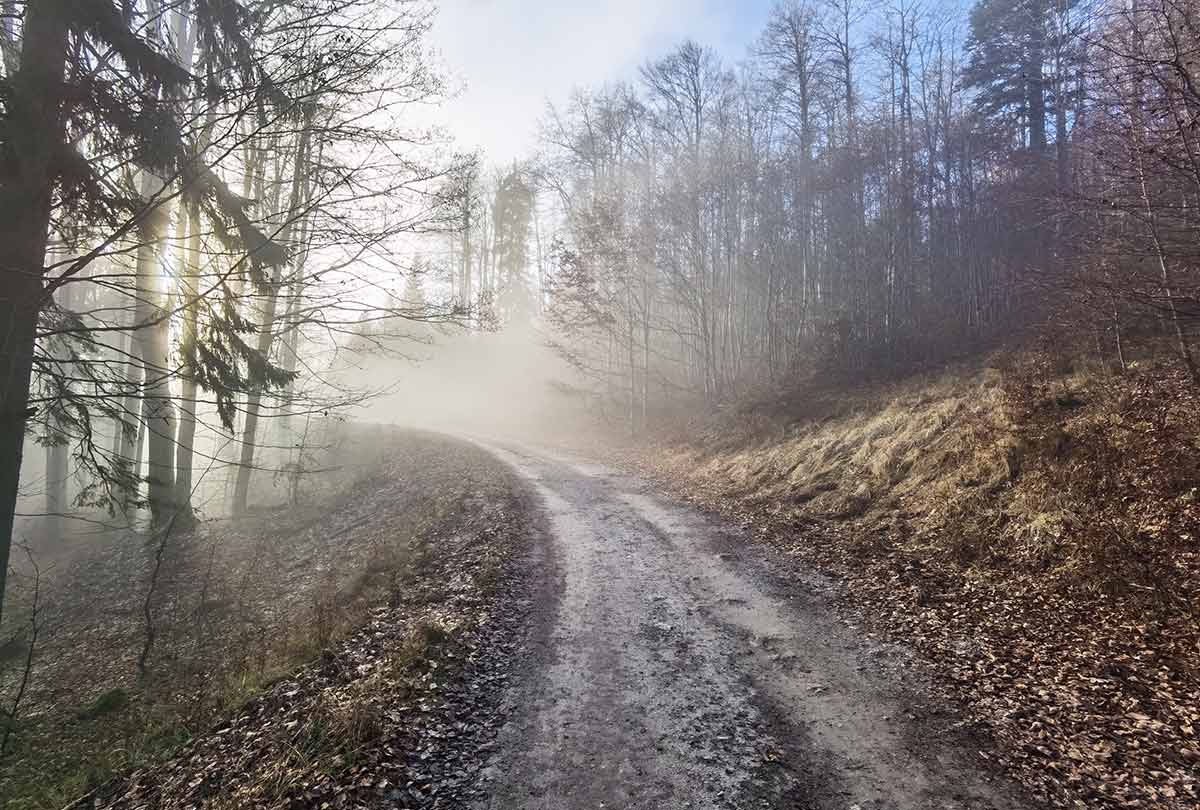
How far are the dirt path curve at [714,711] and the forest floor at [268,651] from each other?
27.1 inches

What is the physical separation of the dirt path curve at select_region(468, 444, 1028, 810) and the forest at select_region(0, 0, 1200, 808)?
39 cm

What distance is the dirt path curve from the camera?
12.8 feet

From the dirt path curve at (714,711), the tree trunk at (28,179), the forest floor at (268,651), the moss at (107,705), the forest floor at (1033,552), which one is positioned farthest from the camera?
the moss at (107,705)

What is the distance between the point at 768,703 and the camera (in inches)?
194

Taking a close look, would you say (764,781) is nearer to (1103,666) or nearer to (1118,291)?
(1103,666)

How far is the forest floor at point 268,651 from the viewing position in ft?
14.8

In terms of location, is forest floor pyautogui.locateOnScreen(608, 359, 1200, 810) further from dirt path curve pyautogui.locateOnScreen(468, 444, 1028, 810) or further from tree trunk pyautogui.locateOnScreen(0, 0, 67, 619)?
tree trunk pyautogui.locateOnScreen(0, 0, 67, 619)

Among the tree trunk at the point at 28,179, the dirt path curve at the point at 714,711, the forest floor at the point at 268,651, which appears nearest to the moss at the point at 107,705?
the forest floor at the point at 268,651

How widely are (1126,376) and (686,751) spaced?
10.1 meters

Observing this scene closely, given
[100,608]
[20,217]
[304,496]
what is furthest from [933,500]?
[304,496]

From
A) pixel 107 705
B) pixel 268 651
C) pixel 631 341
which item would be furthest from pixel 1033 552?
pixel 631 341

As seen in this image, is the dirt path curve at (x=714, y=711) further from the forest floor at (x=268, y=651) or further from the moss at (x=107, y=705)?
the moss at (x=107, y=705)

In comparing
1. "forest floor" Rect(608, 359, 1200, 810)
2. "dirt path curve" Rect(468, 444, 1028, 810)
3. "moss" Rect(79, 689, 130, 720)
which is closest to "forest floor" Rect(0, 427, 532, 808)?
"moss" Rect(79, 689, 130, 720)

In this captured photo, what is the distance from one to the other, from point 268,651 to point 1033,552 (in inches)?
369
